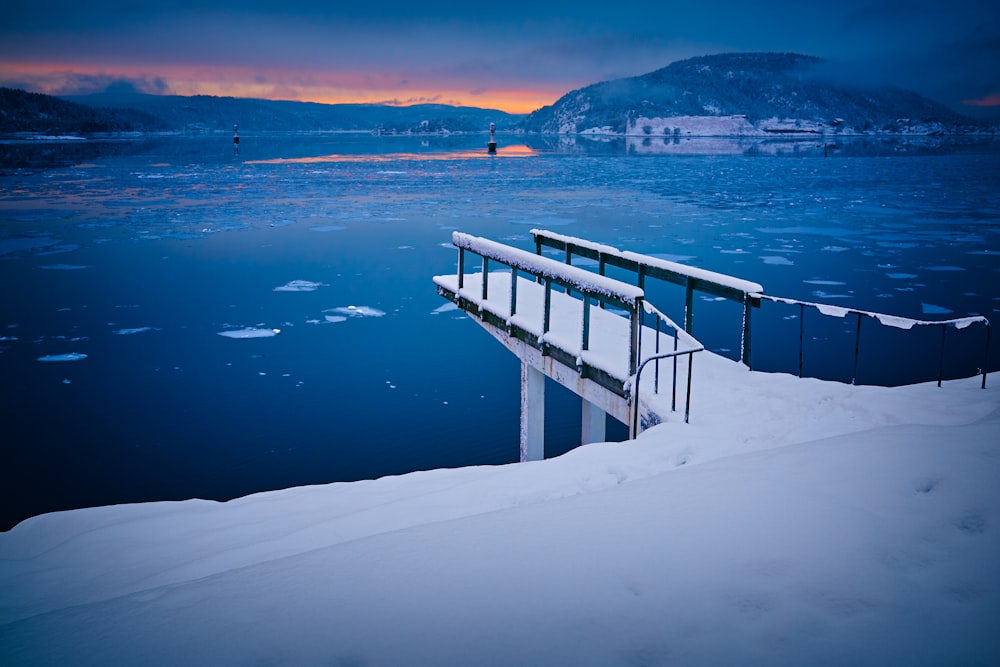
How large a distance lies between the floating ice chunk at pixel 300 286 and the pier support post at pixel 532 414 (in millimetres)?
10751

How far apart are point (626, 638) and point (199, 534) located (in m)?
3.54

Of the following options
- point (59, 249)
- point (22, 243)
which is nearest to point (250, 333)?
point (59, 249)

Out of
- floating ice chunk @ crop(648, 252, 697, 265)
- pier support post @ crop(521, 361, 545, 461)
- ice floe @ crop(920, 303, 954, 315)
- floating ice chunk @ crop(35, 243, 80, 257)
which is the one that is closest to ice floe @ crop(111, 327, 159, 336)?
floating ice chunk @ crop(35, 243, 80, 257)

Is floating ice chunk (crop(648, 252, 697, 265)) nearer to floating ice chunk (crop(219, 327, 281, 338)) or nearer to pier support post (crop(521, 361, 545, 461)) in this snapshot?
floating ice chunk (crop(219, 327, 281, 338))

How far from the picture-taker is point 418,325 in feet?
56.7

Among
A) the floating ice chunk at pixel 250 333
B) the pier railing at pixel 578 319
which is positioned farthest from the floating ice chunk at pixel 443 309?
the pier railing at pixel 578 319

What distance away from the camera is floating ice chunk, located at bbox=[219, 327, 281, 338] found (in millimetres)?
16703

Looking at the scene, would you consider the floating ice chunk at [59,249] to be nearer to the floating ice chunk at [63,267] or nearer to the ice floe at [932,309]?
the floating ice chunk at [63,267]

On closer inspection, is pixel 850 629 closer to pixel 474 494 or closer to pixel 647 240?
pixel 474 494

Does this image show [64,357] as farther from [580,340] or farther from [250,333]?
[580,340]

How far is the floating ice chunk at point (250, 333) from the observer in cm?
1670

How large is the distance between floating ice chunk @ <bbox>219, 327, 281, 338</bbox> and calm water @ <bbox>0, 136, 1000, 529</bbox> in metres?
0.31

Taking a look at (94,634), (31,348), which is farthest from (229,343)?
(94,634)

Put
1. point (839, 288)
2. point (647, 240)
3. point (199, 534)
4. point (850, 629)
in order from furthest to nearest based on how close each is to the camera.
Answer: point (647, 240), point (839, 288), point (199, 534), point (850, 629)
